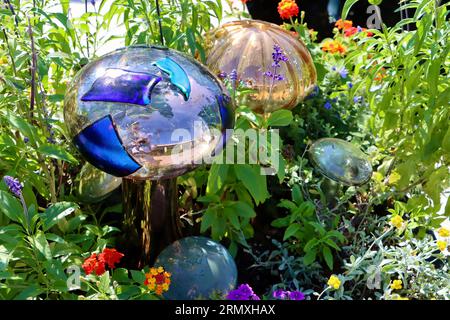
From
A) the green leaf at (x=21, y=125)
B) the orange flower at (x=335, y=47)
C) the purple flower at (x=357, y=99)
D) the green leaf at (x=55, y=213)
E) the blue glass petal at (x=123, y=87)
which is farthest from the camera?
the orange flower at (x=335, y=47)

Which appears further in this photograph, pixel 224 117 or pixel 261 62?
pixel 261 62

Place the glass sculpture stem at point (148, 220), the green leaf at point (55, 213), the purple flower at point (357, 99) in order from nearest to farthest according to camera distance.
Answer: the green leaf at point (55, 213) → the glass sculpture stem at point (148, 220) → the purple flower at point (357, 99)

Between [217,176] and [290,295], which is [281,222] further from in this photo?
[290,295]

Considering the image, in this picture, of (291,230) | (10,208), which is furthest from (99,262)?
(291,230)

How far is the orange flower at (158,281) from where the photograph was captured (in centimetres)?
189

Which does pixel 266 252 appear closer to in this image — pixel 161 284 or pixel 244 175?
pixel 244 175

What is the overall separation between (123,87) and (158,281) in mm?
537

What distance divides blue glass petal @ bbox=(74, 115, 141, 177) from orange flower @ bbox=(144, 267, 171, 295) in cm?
28

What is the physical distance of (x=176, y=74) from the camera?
1889 mm

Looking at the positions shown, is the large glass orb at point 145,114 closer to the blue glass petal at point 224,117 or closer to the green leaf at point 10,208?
the blue glass petal at point 224,117

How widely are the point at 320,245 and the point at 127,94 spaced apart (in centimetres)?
92

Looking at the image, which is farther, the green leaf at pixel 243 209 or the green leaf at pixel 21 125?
the green leaf at pixel 243 209

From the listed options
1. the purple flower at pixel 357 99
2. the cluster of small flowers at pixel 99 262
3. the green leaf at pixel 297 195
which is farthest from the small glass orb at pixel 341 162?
the cluster of small flowers at pixel 99 262
